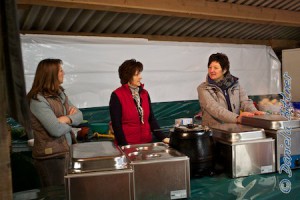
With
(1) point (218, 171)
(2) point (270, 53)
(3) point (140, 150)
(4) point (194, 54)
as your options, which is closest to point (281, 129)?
(1) point (218, 171)

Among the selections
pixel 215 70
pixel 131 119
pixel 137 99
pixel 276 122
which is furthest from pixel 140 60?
pixel 276 122

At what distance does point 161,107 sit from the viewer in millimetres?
4328

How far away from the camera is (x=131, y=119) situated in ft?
7.82

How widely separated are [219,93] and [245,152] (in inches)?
32.1

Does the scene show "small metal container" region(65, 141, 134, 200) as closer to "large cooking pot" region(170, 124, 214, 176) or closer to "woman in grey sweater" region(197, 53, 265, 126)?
"large cooking pot" region(170, 124, 214, 176)

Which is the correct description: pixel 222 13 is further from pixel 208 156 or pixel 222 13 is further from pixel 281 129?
pixel 208 156

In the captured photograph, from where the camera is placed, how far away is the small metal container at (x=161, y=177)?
1.30m

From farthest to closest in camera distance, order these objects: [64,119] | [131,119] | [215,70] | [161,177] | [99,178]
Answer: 1. [131,119]
2. [215,70]
3. [64,119]
4. [161,177]
5. [99,178]

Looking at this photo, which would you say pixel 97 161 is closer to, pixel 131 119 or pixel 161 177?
pixel 161 177

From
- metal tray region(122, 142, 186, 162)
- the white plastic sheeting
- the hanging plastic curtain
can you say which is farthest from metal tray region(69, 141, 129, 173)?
the white plastic sheeting

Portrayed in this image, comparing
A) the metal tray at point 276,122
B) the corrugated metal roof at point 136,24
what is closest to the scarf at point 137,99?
the metal tray at point 276,122

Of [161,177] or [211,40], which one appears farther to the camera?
[211,40]

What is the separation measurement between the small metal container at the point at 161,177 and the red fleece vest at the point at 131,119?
983 millimetres

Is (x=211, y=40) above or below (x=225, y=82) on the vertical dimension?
above
